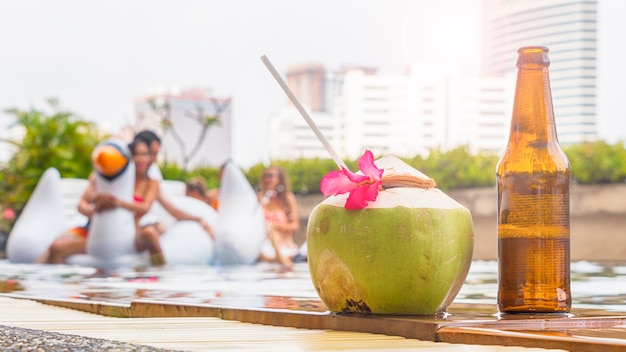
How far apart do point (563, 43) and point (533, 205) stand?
443 inches

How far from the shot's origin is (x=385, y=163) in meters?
1.60

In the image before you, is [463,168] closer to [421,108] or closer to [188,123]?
[421,108]

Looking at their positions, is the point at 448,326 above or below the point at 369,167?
below

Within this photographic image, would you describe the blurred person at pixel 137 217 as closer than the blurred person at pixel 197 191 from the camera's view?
Yes

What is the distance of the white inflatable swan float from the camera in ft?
16.8

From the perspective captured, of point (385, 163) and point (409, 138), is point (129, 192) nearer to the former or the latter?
point (385, 163)

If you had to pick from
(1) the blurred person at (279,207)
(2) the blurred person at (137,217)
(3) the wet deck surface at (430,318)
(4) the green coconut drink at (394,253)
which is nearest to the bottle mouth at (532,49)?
(4) the green coconut drink at (394,253)

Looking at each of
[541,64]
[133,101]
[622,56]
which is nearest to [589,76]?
[622,56]

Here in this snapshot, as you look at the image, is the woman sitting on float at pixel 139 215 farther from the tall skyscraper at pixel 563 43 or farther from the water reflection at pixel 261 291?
the tall skyscraper at pixel 563 43

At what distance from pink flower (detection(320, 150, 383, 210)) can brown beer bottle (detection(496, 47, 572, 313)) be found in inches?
7.9

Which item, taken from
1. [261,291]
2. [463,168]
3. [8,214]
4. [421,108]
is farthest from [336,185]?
[421,108]

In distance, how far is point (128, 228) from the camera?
516cm

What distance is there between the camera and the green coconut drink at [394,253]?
1428mm

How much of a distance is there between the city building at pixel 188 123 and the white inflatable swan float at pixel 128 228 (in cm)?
481
